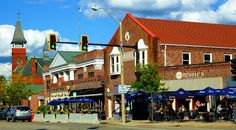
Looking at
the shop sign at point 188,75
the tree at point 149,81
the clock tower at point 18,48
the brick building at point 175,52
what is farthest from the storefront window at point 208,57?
the clock tower at point 18,48

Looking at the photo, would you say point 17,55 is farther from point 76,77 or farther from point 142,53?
point 142,53

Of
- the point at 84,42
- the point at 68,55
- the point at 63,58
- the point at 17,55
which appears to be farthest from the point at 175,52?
the point at 17,55

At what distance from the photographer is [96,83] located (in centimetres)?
5547

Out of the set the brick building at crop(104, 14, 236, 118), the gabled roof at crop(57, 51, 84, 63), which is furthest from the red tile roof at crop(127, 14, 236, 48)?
the gabled roof at crop(57, 51, 84, 63)

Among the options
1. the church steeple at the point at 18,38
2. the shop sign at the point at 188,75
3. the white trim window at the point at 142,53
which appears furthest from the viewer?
the church steeple at the point at 18,38

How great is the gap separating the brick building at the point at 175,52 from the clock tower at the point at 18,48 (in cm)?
7528

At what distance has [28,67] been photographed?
343 ft

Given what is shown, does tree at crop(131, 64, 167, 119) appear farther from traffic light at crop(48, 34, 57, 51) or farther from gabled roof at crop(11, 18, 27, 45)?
gabled roof at crop(11, 18, 27, 45)

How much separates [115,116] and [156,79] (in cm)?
1255

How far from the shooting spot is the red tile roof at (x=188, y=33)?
157 feet

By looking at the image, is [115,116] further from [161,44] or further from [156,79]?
[156,79]

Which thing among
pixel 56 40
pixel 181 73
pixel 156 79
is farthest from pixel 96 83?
pixel 56 40

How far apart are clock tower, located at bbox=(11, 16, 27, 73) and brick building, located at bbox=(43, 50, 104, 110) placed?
168ft

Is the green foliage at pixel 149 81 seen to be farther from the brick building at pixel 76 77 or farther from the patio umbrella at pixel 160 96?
the brick building at pixel 76 77
